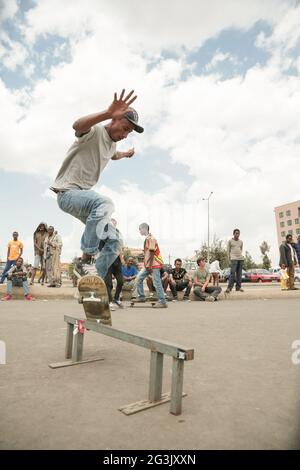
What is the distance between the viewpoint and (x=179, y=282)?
9.51 metres

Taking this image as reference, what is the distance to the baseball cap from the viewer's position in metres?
3.24

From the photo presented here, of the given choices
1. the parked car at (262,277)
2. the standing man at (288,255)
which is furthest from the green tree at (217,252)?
the standing man at (288,255)

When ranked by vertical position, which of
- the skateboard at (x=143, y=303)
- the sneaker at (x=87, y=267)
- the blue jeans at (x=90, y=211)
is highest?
the blue jeans at (x=90, y=211)

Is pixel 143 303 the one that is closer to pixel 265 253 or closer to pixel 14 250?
pixel 14 250

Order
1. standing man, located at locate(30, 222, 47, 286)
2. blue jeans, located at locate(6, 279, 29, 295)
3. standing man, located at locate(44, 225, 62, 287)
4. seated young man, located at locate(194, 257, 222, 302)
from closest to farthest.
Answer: blue jeans, located at locate(6, 279, 29, 295), seated young man, located at locate(194, 257, 222, 302), standing man, located at locate(44, 225, 62, 287), standing man, located at locate(30, 222, 47, 286)

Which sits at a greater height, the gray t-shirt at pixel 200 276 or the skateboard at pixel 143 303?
the gray t-shirt at pixel 200 276

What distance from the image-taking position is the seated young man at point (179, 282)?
9.47 metres

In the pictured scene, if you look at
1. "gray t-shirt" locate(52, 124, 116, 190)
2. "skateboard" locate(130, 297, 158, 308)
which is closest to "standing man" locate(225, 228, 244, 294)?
"skateboard" locate(130, 297, 158, 308)

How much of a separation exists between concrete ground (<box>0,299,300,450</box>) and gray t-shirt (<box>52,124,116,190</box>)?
164cm

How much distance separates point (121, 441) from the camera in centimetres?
148

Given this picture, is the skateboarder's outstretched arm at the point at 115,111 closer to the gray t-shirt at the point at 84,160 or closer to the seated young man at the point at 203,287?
the gray t-shirt at the point at 84,160

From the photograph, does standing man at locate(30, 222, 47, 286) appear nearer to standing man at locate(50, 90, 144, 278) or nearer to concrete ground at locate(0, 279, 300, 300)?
concrete ground at locate(0, 279, 300, 300)

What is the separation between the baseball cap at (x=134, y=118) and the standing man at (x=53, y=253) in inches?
284
